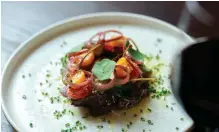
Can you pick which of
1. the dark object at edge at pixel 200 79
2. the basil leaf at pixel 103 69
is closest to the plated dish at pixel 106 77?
the basil leaf at pixel 103 69

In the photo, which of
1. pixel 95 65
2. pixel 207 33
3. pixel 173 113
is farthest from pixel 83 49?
pixel 207 33

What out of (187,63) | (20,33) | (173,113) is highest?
(20,33)

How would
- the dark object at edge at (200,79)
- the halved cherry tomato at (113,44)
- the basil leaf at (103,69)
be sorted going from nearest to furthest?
the dark object at edge at (200,79)
the basil leaf at (103,69)
the halved cherry tomato at (113,44)

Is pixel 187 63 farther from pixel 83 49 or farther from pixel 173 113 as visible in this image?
pixel 83 49

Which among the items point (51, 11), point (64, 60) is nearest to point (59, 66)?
point (64, 60)

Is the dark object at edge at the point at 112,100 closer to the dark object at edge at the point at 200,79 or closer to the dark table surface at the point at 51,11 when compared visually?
the dark object at edge at the point at 200,79

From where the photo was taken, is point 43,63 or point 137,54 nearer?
point 137,54

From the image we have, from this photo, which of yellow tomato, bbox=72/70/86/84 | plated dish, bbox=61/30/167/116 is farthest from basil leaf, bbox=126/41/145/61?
yellow tomato, bbox=72/70/86/84
